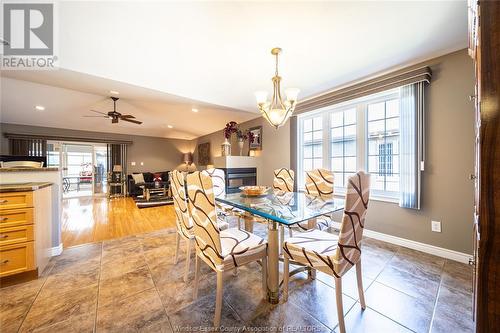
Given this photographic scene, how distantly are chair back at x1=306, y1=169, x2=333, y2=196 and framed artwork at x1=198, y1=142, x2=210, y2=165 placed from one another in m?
5.23

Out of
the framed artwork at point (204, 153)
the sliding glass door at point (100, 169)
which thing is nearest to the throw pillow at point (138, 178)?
the sliding glass door at point (100, 169)

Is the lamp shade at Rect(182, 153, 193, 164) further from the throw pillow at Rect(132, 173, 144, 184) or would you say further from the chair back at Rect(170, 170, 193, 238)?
the chair back at Rect(170, 170, 193, 238)

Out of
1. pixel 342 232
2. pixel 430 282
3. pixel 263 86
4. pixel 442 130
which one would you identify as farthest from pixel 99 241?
pixel 442 130

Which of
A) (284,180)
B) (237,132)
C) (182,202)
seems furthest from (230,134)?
(182,202)

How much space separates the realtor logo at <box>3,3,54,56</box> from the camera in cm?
173

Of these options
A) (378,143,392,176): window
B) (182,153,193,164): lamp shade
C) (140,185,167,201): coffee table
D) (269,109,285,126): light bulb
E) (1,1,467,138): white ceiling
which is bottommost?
(140,185,167,201): coffee table

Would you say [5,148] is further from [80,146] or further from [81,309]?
[81,309]

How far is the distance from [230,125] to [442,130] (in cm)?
377

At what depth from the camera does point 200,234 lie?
138 centimetres

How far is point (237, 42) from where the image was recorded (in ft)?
6.73

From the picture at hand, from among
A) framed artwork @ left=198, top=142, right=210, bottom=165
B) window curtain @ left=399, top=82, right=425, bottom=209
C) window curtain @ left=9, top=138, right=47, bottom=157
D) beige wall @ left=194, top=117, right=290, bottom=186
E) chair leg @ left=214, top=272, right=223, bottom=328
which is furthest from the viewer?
framed artwork @ left=198, top=142, right=210, bottom=165

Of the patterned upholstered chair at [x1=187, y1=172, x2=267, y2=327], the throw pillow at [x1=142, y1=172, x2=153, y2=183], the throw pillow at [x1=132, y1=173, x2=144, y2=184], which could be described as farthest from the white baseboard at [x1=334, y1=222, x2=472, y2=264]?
the throw pillow at [x1=142, y1=172, x2=153, y2=183]

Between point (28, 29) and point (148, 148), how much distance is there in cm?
617

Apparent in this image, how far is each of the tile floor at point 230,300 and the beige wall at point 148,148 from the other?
5933mm
